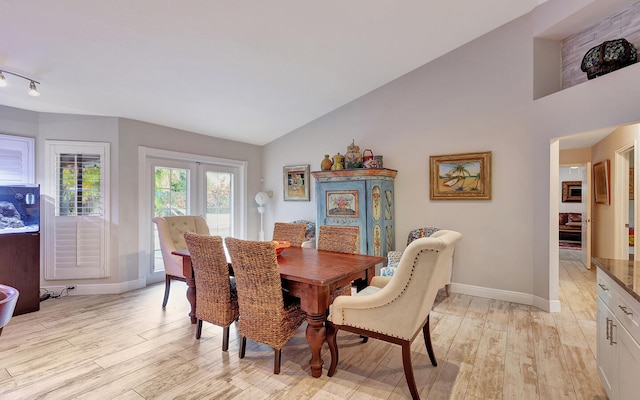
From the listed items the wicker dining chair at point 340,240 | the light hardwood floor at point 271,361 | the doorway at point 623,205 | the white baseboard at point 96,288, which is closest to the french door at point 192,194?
the white baseboard at point 96,288

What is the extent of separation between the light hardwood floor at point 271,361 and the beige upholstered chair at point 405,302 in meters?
0.40

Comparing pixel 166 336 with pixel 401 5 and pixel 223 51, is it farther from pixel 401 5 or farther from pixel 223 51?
pixel 401 5

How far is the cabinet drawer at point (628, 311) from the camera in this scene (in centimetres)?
138

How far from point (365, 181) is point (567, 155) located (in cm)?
462

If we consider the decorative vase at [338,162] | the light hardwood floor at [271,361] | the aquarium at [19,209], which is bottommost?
the light hardwood floor at [271,361]

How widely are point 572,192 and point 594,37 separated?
702cm

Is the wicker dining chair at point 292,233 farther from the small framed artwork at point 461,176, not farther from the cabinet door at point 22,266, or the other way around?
the cabinet door at point 22,266

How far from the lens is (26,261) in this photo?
3.34 meters

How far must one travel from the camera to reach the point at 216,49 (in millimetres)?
2893

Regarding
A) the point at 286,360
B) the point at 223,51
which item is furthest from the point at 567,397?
the point at 223,51

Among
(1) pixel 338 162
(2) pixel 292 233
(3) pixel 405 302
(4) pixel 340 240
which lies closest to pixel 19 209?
(2) pixel 292 233

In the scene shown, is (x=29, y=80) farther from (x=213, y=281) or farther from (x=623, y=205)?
(x=623, y=205)

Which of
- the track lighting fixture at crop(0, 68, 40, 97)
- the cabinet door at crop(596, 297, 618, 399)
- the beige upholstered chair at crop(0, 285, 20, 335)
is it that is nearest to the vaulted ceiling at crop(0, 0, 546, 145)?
the track lighting fixture at crop(0, 68, 40, 97)

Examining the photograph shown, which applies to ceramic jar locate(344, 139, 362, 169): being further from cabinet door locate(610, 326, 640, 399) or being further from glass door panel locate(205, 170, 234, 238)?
cabinet door locate(610, 326, 640, 399)
